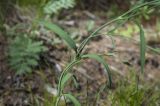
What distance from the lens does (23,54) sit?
2076 millimetres

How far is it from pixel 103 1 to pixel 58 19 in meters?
0.53

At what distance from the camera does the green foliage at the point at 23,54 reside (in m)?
2.06

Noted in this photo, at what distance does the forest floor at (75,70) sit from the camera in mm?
2023

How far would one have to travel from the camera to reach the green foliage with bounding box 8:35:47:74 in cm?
206

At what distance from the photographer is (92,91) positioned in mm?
2156

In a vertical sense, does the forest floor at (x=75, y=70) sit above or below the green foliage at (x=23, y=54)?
below

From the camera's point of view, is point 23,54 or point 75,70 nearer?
point 23,54

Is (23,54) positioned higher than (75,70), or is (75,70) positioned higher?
(23,54)

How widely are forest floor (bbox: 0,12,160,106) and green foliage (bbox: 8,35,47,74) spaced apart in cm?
7

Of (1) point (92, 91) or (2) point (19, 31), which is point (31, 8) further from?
(1) point (92, 91)

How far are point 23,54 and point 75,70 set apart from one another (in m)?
0.35

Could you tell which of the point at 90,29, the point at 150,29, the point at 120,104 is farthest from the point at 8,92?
the point at 150,29

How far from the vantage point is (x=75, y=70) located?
2287mm

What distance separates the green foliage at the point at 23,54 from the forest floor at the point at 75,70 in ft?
0.22
